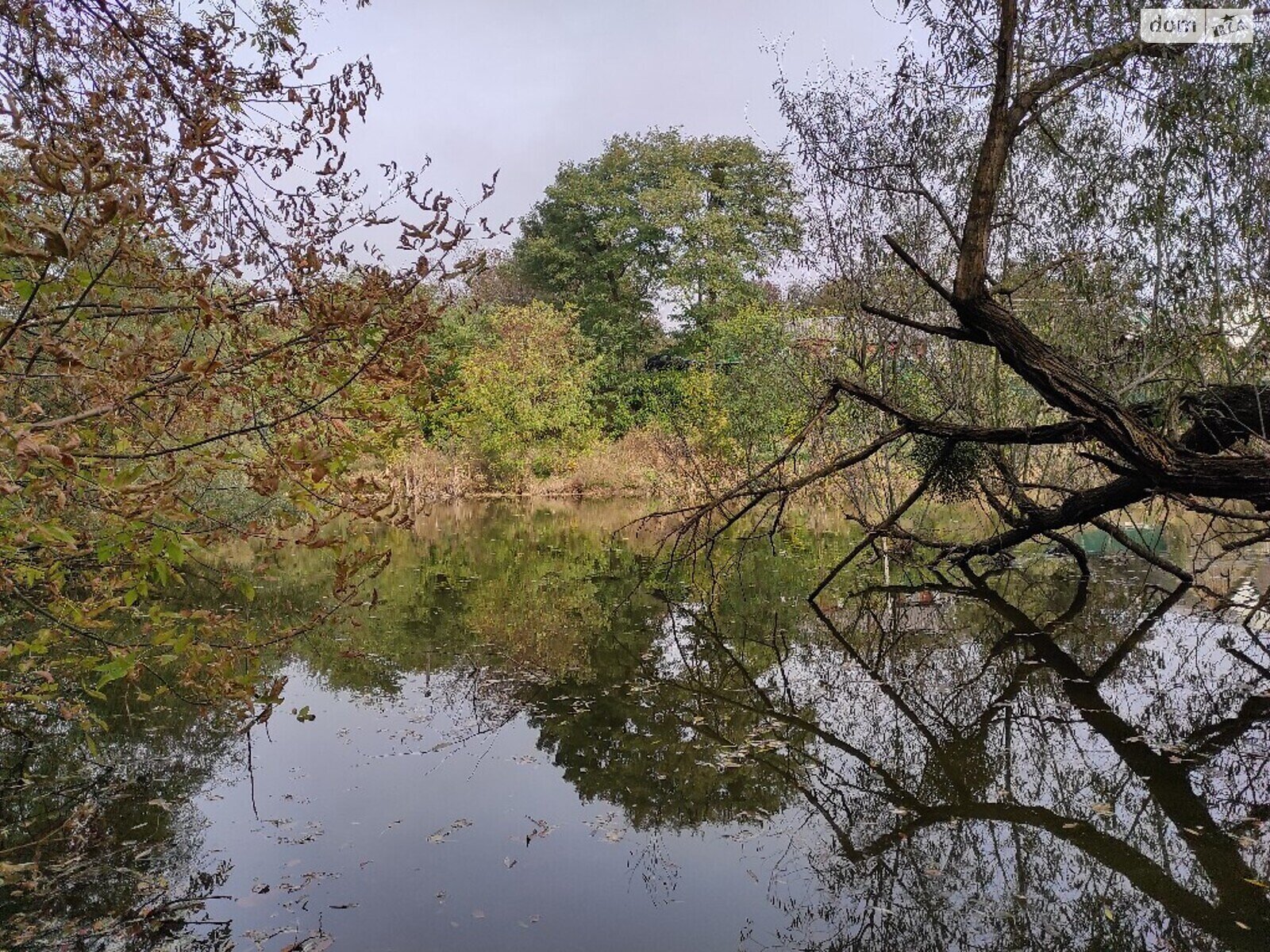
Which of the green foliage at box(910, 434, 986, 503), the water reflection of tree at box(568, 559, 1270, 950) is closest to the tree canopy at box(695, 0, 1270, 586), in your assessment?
the green foliage at box(910, 434, 986, 503)

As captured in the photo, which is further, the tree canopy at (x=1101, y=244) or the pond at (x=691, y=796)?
the tree canopy at (x=1101, y=244)

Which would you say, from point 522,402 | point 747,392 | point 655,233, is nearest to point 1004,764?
point 747,392

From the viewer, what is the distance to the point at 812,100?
385 inches

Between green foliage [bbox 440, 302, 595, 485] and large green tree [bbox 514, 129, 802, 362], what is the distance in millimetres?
3708

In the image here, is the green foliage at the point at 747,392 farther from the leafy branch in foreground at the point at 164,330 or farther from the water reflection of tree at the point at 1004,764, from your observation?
the leafy branch in foreground at the point at 164,330

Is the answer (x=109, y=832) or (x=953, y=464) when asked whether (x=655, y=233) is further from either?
(x=109, y=832)

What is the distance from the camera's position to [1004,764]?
5086 millimetres

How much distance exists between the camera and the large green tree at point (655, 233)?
83.6 ft

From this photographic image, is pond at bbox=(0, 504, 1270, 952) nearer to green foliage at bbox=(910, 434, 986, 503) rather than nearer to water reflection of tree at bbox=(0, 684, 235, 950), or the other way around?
water reflection of tree at bbox=(0, 684, 235, 950)

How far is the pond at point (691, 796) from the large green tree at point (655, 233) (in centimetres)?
1826

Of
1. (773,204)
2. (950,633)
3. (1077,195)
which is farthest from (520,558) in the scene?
(773,204)

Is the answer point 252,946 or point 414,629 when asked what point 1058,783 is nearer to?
point 252,946

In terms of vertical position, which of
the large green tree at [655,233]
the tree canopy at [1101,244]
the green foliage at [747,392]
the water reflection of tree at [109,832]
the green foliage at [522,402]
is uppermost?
the large green tree at [655,233]

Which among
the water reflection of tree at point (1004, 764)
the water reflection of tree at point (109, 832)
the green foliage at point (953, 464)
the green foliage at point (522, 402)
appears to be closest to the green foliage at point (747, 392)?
the green foliage at point (953, 464)
